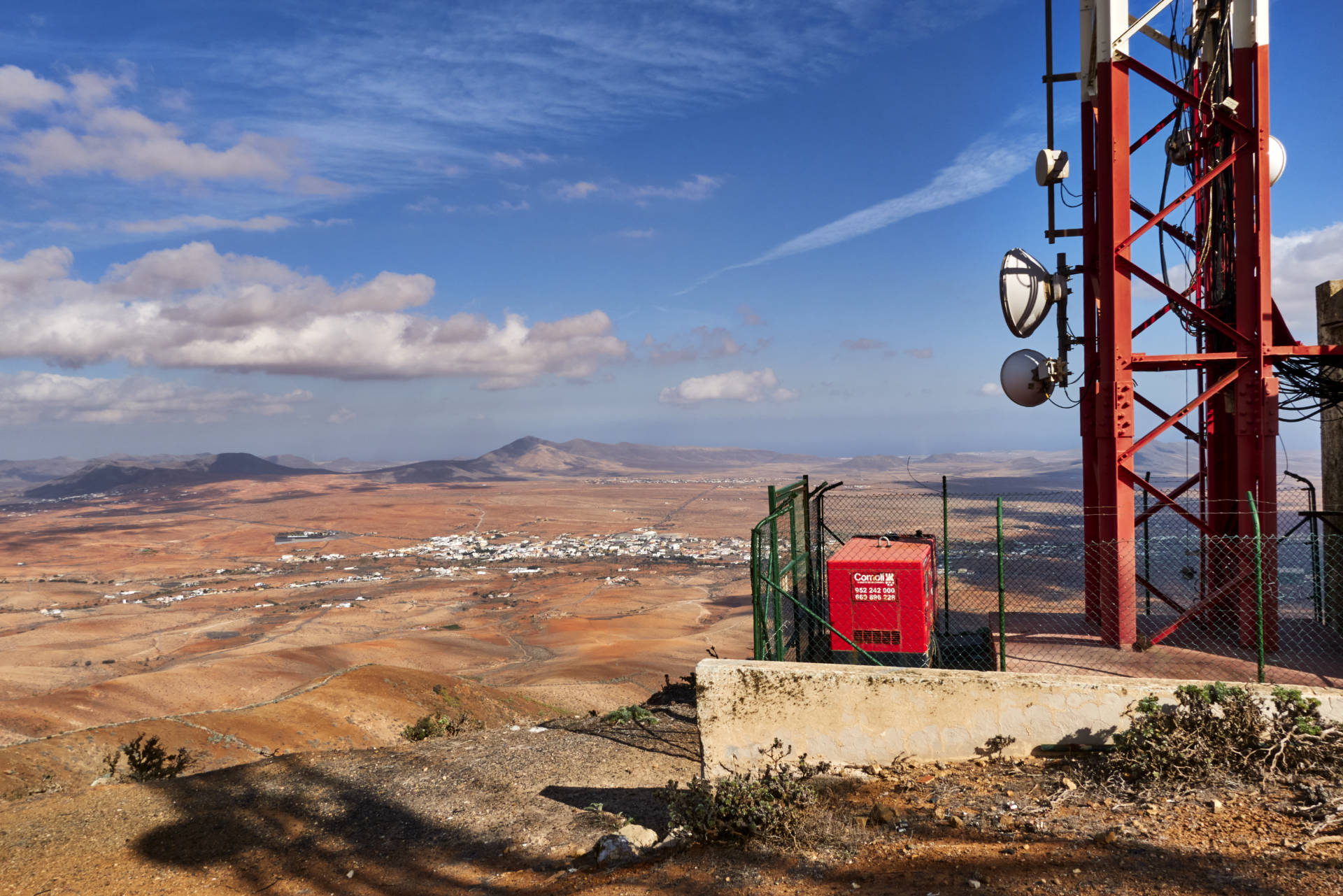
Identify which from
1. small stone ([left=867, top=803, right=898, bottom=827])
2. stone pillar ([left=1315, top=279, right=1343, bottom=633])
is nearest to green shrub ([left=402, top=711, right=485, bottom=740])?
small stone ([left=867, top=803, right=898, bottom=827])

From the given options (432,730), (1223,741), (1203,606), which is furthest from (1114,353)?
(432,730)

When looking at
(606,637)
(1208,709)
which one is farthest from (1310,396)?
(606,637)

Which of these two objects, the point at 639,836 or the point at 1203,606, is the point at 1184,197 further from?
the point at 639,836

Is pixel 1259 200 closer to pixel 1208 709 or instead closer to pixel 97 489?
pixel 1208 709

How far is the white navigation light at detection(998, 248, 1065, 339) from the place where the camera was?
10.5 metres

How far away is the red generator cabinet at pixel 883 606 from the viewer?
9.73m

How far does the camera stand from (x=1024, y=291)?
10.5 m

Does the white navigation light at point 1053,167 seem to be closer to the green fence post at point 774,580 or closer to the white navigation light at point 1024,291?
the white navigation light at point 1024,291

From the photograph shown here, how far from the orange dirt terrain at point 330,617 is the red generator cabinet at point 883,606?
825 centimetres

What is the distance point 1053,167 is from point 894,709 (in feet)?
27.7

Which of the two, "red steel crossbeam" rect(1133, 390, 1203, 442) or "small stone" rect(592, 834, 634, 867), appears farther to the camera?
"red steel crossbeam" rect(1133, 390, 1203, 442)

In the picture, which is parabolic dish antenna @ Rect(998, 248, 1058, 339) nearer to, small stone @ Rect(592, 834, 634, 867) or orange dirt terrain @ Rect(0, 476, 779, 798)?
small stone @ Rect(592, 834, 634, 867)

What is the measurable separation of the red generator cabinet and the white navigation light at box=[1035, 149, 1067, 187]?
225 inches

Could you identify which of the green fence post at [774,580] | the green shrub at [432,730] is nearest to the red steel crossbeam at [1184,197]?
the green fence post at [774,580]
